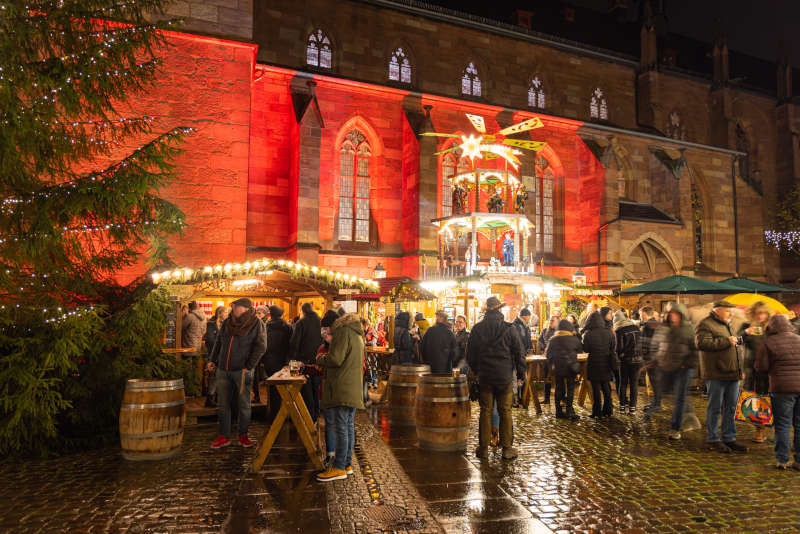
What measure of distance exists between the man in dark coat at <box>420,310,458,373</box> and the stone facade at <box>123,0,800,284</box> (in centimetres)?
730

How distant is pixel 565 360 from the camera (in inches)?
355

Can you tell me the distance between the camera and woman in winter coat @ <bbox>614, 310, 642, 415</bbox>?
971 cm

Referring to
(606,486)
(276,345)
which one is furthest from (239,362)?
(606,486)

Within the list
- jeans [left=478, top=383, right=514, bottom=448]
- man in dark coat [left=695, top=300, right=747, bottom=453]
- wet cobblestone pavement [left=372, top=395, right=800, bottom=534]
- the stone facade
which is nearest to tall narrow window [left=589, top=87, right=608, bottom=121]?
the stone facade

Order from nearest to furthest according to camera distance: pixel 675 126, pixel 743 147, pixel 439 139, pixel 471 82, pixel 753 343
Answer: pixel 753 343
pixel 439 139
pixel 471 82
pixel 675 126
pixel 743 147

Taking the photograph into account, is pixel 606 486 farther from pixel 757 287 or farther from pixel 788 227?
pixel 788 227

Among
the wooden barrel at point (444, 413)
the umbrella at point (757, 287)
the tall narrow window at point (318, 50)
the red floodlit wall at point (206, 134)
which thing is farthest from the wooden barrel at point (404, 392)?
the tall narrow window at point (318, 50)

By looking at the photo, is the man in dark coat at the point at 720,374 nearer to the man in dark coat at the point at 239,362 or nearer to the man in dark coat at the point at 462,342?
the man in dark coat at the point at 462,342

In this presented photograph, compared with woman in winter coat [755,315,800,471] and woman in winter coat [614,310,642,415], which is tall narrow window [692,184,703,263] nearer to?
woman in winter coat [614,310,642,415]

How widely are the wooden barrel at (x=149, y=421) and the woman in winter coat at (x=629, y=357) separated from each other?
740 centimetres

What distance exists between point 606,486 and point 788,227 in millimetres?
33010

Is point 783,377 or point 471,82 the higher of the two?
point 471,82

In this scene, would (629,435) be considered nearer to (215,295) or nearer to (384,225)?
(215,295)

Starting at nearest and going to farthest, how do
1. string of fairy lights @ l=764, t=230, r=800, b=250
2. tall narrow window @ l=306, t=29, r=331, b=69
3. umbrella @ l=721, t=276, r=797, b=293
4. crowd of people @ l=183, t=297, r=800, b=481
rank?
crowd of people @ l=183, t=297, r=800, b=481 < umbrella @ l=721, t=276, r=797, b=293 < tall narrow window @ l=306, t=29, r=331, b=69 < string of fairy lights @ l=764, t=230, r=800, b=250
